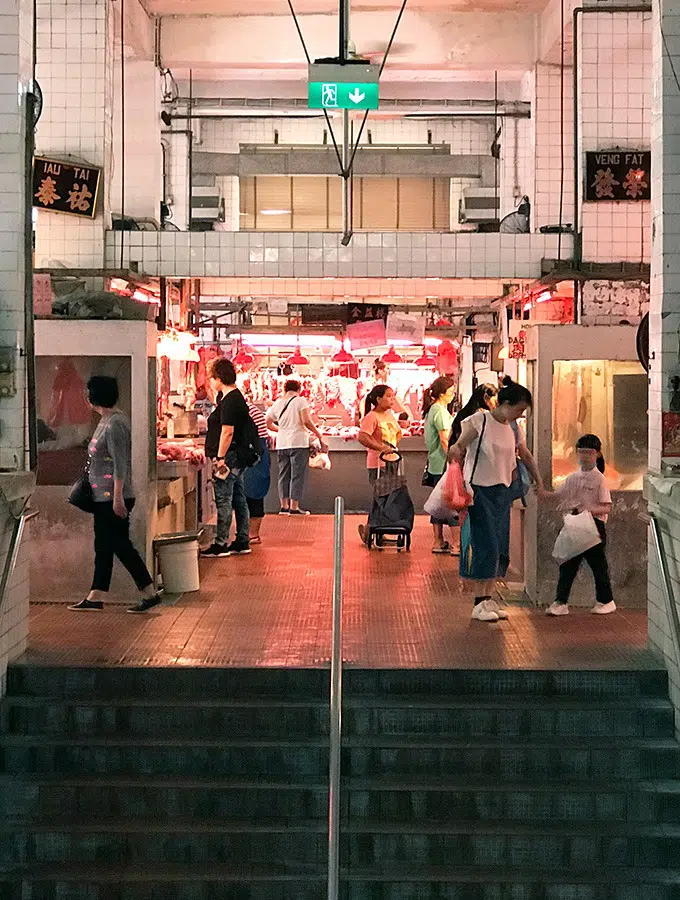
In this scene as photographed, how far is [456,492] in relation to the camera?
27.6ft

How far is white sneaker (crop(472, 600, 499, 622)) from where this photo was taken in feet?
27.7

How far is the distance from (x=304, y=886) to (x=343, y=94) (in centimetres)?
554

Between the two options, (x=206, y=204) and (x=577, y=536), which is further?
(x=206, y=204)

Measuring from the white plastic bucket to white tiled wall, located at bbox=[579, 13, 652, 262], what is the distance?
15.2 feet

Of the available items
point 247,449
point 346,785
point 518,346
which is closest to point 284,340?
point 518,346

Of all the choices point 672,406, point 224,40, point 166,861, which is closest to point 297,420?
point 224,40

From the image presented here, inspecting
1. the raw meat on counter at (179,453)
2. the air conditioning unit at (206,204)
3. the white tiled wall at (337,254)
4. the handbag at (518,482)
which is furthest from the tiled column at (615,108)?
the air conditioning unit at (206,204)

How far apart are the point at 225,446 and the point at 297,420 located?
349 cm

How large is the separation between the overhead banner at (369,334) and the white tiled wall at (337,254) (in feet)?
20.2

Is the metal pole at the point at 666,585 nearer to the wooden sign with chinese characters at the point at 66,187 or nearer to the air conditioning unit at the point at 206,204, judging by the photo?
→ the wooden sign with chinese characters at the point at 66,187

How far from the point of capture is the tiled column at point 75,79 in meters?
11.2

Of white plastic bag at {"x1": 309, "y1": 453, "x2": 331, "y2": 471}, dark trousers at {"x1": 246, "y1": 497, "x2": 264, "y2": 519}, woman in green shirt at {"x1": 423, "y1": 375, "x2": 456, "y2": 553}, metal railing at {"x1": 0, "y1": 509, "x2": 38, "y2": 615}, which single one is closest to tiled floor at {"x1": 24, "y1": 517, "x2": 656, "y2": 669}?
metal railing at {"x1": 0, "y1": 509, "x2": 38, "y2": 615}

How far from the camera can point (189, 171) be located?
687 inches

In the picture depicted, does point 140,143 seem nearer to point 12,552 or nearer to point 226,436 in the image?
point 226,436
